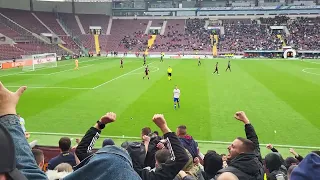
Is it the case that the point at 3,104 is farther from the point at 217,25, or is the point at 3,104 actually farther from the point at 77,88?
the point at 217,25

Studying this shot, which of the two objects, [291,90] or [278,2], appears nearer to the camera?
[291,90]

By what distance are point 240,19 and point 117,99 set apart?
233 ft

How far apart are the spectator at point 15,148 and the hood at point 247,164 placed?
2807mm

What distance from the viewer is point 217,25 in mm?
86188

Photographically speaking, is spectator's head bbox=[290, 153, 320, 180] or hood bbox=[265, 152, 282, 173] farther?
hood bbox=[265, 152, 282, 173]

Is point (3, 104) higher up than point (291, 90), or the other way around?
point (3, 104)

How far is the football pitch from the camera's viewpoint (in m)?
15.9

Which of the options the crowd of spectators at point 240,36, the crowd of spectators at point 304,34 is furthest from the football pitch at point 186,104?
the crowd of spectators at point 240,36

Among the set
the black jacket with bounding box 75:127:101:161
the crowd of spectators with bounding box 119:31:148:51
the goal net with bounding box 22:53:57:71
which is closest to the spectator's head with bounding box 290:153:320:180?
the black jacket with bounding box 75:127:101:161

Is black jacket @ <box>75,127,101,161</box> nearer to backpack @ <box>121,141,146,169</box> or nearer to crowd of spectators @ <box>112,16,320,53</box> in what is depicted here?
backpack @ <box>121,141,146,169</box>

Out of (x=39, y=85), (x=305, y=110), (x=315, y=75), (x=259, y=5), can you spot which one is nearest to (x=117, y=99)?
(x=39, y=85)

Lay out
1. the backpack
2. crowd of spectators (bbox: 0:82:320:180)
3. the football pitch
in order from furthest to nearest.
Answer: the football pitch < the backpack < crowd of spectators (bbox: 0:82:320:180)

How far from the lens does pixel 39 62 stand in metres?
46.0

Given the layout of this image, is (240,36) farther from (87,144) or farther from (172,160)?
(172,160)
